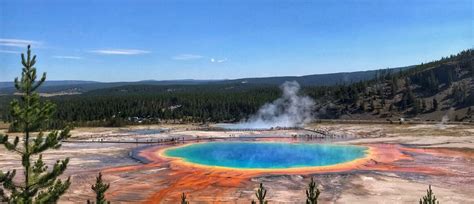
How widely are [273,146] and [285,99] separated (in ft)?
222

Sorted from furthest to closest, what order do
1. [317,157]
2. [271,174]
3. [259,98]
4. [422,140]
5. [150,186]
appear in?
[259,98] < [422,140] < [317,157] < [271,174] < [150,186]

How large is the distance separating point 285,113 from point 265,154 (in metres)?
61.6

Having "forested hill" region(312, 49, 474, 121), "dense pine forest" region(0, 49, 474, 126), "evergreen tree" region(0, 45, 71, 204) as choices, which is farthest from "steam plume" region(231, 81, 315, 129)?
"evergreen tree" region(0, 45, 71, 204)

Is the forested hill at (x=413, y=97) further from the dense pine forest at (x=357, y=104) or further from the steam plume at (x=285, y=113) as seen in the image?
the steam plume at (x=285, y=113)

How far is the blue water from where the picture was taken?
49719mm

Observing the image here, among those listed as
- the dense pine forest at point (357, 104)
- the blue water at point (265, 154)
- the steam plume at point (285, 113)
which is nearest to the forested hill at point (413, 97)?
the dense pine forest at point (357, 104)

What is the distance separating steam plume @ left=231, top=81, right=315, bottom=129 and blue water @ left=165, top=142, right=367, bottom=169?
1514 inches

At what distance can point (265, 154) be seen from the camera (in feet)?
189

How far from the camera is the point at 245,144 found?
227ft

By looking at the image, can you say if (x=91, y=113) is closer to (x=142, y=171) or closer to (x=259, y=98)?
(x=259, y=98)

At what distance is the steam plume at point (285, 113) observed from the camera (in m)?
110

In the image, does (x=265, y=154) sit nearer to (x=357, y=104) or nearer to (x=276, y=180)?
(x=276, y=180)

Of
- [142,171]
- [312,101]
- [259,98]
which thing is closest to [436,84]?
[312,101]

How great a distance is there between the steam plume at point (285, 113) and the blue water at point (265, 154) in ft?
126
